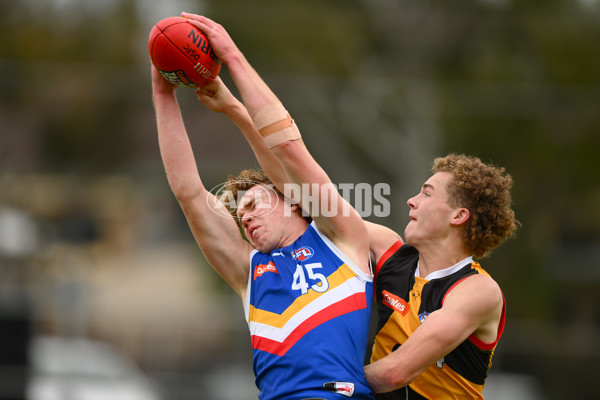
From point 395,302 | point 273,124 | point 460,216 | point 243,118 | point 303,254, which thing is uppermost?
point 243,118

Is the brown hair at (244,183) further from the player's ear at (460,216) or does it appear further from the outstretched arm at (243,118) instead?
the player's ear at (460,216)

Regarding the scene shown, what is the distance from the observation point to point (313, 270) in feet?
13.2

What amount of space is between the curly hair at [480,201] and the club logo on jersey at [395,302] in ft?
1.54

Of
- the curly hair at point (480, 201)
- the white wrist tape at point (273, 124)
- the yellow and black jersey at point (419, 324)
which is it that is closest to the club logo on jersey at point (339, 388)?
the yellow and black jersey at point (419, 324)

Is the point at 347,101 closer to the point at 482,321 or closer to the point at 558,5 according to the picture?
the point at 558,5

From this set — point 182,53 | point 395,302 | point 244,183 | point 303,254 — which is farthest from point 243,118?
point 395,302

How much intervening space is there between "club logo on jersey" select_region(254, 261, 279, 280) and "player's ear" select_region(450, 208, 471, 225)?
0.96m

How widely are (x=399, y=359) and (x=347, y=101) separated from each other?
41.7 ft

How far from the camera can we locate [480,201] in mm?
4242

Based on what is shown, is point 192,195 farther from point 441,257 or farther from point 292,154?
point 441,257

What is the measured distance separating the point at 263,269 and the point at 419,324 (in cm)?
84

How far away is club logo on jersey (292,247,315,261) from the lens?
4.08 m

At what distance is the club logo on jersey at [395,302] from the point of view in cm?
415

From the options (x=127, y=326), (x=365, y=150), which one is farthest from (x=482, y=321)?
(x=127, y=326)
